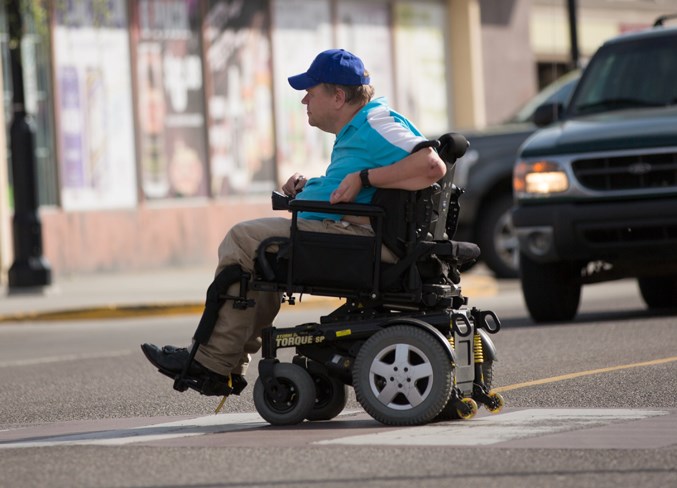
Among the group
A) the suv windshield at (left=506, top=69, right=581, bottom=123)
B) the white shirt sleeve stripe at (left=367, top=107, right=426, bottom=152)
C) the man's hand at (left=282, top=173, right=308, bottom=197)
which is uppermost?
the suv windshield at (left=506, top=69, right=581, bottom=123)

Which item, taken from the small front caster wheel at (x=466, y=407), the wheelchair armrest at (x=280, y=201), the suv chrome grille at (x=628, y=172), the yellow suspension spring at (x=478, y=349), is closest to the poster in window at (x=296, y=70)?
the suv chrome grille at (x=628, y=172)

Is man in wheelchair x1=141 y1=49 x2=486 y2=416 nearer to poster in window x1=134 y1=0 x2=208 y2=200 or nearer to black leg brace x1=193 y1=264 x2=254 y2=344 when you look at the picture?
black leg brace x1=193 y1=264 x2=254 y2=344

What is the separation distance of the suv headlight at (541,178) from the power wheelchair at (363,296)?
5027 millimetres

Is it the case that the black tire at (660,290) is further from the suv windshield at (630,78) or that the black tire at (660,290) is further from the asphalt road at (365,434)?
the asphalt road at (365,434)

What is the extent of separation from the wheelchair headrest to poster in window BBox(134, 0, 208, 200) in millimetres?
17078

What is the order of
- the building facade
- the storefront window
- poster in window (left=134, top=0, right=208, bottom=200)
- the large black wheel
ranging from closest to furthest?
the large black wheel, the building facade, poster in window (left=134, top=0, right=208, bottom=200), the storefront window

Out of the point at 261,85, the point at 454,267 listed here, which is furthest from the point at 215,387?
the point at 261,85

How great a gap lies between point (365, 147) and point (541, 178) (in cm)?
518

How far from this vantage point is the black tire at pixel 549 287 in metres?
13.0

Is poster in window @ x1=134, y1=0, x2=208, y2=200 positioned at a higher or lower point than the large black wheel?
higher

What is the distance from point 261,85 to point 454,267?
62.6 feet

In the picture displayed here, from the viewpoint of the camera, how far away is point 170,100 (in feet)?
81.8

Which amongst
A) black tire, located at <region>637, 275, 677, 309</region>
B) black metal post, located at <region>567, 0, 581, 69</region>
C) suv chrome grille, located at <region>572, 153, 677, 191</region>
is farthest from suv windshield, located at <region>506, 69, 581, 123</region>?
black metal post, located at <region>567, 0, 581, 69</region>

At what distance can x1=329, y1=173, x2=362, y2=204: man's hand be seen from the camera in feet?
24.4
